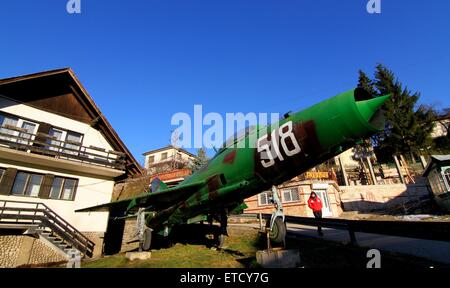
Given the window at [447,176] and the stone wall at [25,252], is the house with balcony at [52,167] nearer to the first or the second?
the stone wall at [25,252]

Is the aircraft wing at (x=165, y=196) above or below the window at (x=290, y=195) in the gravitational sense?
below

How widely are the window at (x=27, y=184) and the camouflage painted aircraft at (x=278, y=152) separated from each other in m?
11.3

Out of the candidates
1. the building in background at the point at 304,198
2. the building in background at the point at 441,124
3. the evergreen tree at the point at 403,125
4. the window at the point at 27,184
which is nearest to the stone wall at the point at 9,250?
the window at the point at 27,184

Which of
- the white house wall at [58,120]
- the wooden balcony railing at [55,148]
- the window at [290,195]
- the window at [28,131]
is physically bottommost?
the window at [290,195]

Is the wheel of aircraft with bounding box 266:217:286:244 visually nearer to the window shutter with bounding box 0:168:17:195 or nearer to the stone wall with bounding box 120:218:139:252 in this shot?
the stone wall with bounding box 120:218:139:252

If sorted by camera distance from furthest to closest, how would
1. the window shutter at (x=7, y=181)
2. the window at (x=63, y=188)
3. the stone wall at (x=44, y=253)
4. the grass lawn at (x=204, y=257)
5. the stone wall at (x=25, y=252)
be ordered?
the window at (x=63, y=188) < the window shutter at (x=7, y=181) < the stone wall at (x=44, y=253) < the stone wall at (x=25, y=252) < the grass lawn at (x=204, y=257)

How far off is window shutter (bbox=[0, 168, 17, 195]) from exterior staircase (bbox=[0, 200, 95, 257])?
2.48 feet

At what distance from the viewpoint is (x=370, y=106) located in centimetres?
A: 583

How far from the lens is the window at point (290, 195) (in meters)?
28.5

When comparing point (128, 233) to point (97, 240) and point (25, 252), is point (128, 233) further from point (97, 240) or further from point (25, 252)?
point (25, 252)

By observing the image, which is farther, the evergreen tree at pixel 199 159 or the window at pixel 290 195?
the evergreen tree at pixel 199 159

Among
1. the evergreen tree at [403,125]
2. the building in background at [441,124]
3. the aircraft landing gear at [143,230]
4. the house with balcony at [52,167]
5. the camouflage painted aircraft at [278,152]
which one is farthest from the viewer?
the building in background at [441,124]

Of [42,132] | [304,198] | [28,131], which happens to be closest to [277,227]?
[42,132]

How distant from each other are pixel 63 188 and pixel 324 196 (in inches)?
1017
